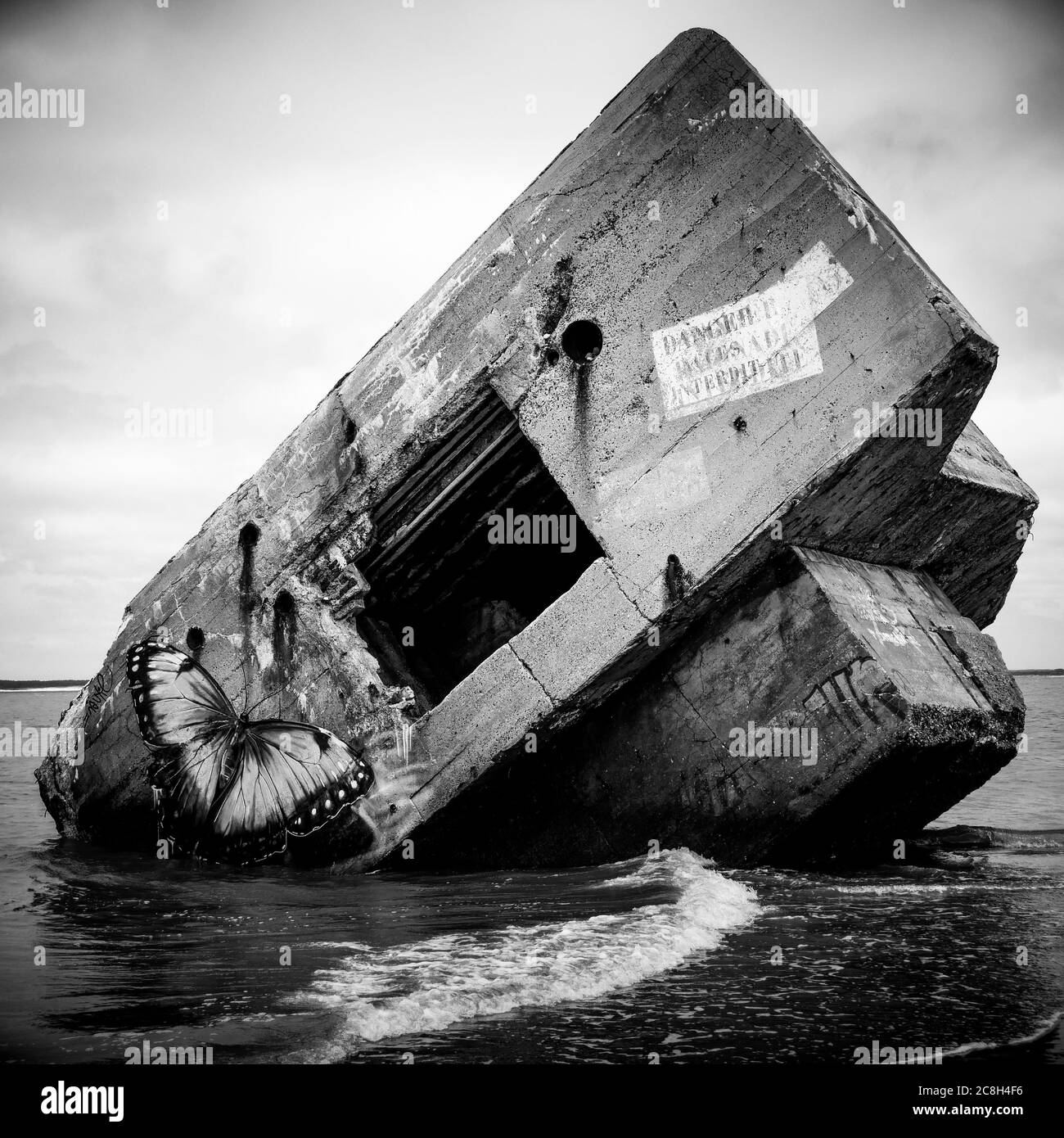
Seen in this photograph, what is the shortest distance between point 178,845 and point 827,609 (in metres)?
3.96

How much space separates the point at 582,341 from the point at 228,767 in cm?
310

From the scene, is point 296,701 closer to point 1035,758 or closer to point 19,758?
point 1035,758

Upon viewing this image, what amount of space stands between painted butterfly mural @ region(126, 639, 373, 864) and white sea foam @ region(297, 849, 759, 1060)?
1.83 meters

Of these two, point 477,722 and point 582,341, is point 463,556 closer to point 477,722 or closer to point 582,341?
point 477,722

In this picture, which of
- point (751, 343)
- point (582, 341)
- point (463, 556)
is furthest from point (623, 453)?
point (463, 556)

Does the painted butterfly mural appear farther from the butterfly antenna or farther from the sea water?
the sea water

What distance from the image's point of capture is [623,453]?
581 centimetres

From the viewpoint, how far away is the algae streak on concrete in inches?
216

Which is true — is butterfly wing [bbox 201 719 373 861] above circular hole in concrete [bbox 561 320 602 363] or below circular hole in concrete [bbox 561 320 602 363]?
below

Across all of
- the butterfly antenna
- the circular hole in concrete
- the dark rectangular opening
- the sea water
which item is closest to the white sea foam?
the sea water

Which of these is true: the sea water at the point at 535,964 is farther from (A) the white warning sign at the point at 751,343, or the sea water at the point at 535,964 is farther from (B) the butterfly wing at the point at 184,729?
(A) the white warning sign at the point at 751,343

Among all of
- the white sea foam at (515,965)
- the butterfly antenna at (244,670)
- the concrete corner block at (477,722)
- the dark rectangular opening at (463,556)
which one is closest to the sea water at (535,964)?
the white sea foam at (515,965)

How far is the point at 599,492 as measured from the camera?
19.1 feet

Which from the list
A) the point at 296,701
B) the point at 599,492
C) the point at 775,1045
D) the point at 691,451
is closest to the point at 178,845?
the point at 296,701
